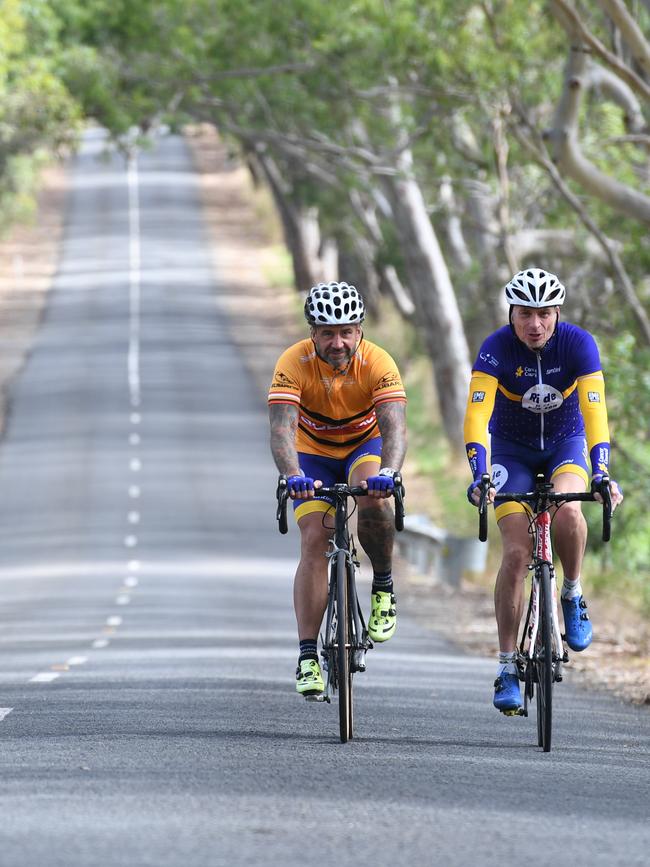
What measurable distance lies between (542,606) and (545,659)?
28 cm

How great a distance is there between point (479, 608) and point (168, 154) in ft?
352

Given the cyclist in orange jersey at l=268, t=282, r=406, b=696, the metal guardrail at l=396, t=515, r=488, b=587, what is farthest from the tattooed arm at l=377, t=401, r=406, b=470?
the metal guardrail at l=396, t=515, r=488, b=587

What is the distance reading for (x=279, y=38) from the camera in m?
34.1

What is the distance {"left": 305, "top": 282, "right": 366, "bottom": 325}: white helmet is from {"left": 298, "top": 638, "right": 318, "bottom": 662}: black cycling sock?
5.33 ft

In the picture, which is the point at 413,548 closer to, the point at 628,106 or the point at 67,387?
the point at 628,106

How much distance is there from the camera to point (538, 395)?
31.3ft

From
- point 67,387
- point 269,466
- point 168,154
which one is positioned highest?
point 168,154

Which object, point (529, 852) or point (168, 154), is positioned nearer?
point (529, 852)

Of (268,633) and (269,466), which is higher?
(269,466)

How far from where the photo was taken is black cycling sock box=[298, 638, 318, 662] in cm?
972

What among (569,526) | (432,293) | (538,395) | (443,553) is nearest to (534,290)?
(538,395)

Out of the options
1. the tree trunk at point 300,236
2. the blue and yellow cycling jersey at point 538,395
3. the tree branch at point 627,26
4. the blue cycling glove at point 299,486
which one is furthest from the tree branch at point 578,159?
the tree trunk at point 300,236

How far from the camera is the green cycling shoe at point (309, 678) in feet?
31.4

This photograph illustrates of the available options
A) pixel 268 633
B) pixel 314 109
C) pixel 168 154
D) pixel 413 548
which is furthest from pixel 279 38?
pixel 168 154
